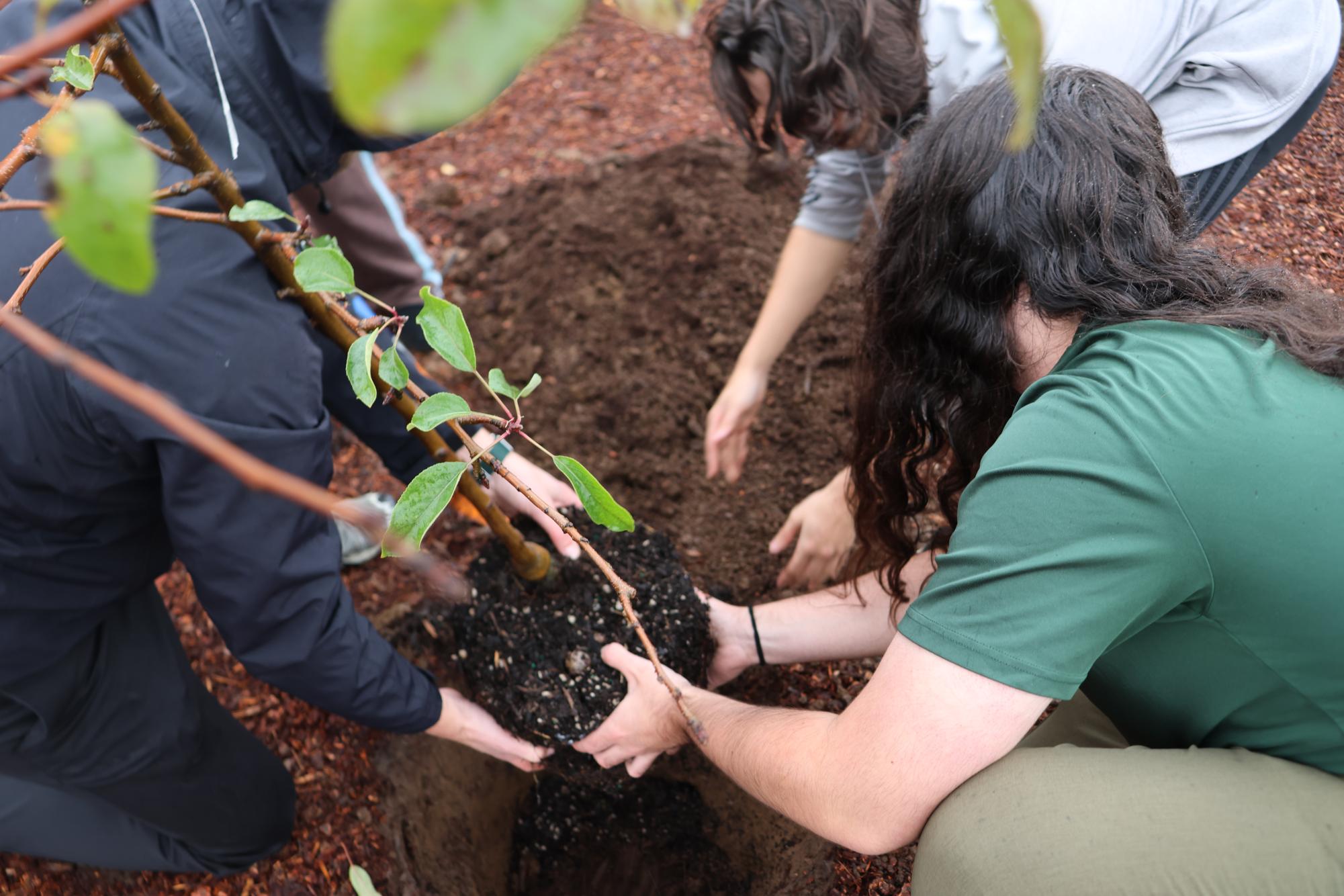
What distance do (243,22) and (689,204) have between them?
147 centimetres

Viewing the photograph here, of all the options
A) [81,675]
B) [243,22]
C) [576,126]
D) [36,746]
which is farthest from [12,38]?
[576,126]

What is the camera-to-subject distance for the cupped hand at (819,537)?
5.34 ft

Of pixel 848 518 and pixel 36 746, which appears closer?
pixel 36 746

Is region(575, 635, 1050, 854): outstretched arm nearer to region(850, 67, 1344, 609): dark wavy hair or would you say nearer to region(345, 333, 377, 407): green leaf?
region(850, 67, 1344, 609): dark wavy hair

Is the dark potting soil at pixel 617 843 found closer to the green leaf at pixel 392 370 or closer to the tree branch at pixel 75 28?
the green leaf at pixel 392 370

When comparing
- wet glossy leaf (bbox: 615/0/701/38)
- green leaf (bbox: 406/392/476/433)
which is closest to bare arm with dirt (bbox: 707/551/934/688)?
green leaf (bbox: 406/392/476/433)

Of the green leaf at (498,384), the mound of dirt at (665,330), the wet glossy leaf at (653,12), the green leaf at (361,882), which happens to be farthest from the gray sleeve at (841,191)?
the wet glossy leaf at (653,12)

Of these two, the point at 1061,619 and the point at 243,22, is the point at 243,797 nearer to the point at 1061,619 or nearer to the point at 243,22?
the point at 243,22

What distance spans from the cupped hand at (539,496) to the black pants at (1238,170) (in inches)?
43.7

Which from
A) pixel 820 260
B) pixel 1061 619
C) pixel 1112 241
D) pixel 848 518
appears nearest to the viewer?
pixel 1061 619

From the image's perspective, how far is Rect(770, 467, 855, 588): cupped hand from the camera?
5.34ft

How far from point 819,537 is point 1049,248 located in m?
0.80

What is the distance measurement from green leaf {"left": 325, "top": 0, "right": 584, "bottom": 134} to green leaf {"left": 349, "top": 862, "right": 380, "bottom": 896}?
1.35m

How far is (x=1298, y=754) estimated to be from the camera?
3.19 feet
